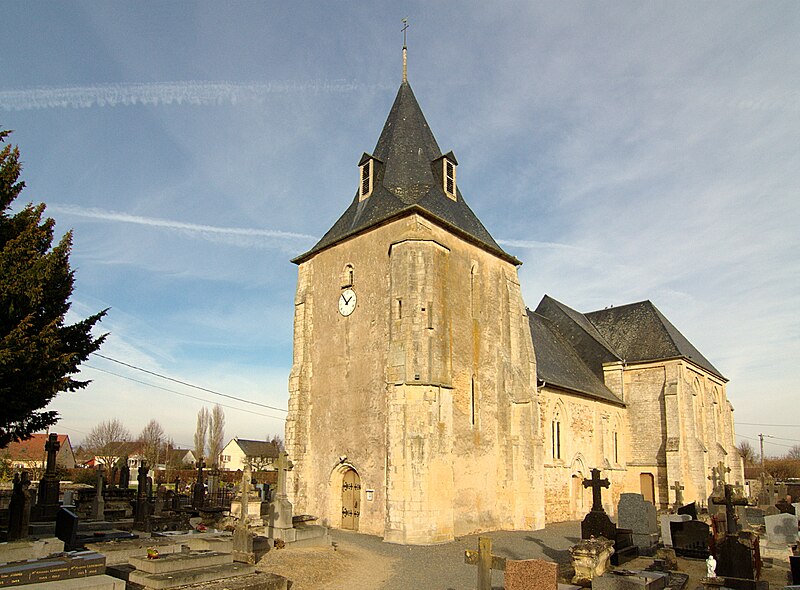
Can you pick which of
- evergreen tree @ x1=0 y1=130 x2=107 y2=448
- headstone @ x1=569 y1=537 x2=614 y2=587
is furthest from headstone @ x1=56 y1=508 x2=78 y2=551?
headstone @ x1=569 y1=537 x2=614 y2=587

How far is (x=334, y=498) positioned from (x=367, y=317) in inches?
236

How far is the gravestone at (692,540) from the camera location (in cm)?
1407

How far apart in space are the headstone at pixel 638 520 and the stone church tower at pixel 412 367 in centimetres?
398

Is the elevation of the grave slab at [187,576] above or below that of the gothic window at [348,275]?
below

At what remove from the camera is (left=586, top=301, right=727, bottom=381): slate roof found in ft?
98.5

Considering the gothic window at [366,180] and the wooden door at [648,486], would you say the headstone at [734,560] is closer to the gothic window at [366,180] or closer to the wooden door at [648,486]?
the gothic window at [366,180]

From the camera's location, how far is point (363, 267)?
19.5 metres

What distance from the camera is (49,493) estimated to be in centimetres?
1767

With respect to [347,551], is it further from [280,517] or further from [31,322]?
[31,322]

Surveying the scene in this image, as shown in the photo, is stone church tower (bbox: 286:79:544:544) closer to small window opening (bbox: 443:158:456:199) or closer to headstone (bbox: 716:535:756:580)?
small window opening (bbox: 443:158:456:199)

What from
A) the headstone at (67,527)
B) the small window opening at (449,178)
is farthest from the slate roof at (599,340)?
the headstone at (67,527)

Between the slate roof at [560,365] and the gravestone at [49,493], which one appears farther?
the slate roof at [560,365]

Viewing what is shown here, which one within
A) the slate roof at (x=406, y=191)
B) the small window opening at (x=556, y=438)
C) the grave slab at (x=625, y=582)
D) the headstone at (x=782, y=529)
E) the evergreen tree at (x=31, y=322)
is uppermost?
the slate roof at (x=406, y=191)

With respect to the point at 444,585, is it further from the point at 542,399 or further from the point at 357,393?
the point at 542,399
